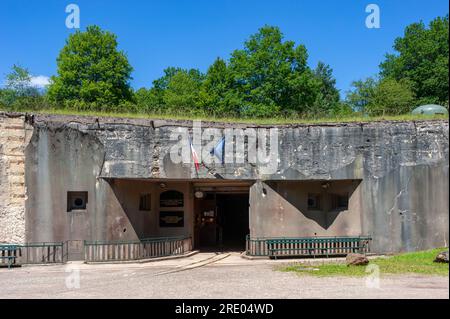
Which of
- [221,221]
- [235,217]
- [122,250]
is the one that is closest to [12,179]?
[122,250]

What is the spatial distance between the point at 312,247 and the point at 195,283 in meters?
7.61

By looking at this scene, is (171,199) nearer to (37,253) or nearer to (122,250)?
(122,250)

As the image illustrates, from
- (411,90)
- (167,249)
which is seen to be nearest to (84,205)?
(167,249)

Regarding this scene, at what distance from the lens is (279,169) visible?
19.6 metres

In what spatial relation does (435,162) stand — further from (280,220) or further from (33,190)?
(33,190)

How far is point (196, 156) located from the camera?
1920cm

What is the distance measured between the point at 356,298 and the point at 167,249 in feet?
35.1

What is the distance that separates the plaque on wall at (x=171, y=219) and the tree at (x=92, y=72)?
17894 millimetres

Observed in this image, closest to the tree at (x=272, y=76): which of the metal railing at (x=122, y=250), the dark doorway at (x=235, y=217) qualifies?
the dark doorway at (x=235, y=217)

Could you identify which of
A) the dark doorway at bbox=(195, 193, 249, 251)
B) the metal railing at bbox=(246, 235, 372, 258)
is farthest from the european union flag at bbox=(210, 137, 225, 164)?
the dark doorway at bbox=(195, 193, 249, 251)

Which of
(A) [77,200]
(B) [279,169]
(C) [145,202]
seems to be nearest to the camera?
(A) [77,200]

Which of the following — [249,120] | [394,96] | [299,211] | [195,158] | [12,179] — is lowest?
[299,211]

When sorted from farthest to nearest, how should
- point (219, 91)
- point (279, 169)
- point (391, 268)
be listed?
point (219, 91) < point (279, 169) < point (391, 268)

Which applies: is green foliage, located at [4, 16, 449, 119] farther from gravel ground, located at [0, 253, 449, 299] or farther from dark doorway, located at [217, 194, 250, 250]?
gravel ground, located at [0, 253, 449, 299]
